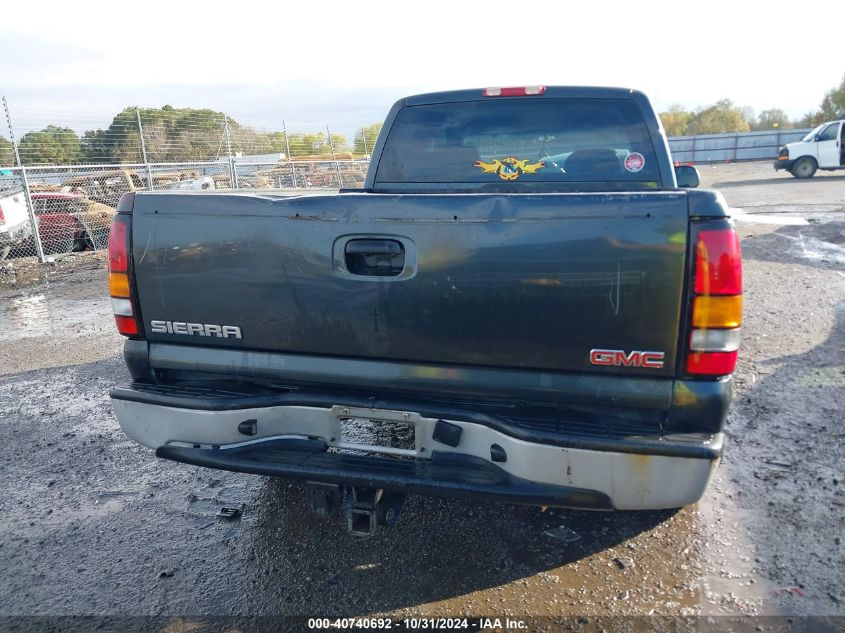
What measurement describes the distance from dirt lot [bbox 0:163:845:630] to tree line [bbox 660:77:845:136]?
54.2m

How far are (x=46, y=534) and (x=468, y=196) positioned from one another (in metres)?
2.76

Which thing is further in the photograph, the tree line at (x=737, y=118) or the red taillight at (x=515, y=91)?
the tree line at (x=737, y=118)

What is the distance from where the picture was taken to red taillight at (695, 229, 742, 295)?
6.81 ft

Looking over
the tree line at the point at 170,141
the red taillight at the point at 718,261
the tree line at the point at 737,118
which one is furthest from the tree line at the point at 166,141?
the tree line at the point at 737,118

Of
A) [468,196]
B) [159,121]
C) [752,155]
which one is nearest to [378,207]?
[468,196]

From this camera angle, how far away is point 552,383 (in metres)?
2.34

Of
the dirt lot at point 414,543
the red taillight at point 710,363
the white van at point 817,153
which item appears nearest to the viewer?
the red taillight at point 710,363

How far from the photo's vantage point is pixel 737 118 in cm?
5662

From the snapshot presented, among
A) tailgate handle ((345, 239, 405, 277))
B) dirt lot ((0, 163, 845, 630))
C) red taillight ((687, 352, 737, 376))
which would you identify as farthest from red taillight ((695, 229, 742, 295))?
dirt lot ((0, 163, 845, 630))

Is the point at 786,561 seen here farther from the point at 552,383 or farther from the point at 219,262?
the point at 219,262

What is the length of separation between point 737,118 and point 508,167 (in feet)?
206

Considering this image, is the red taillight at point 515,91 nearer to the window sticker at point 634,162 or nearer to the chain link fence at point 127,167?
the window sticker at point 634,162

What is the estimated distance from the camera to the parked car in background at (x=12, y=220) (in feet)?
35.0

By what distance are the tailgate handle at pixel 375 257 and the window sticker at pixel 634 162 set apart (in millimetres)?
1855
